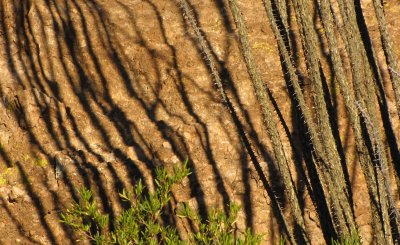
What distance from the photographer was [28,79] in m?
7.43

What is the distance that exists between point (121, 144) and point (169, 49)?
61.8 inches

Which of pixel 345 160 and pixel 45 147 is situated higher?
pixel 45 147

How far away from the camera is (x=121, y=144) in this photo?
686 cm

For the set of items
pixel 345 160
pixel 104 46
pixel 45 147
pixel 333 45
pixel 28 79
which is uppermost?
pixel 104 46

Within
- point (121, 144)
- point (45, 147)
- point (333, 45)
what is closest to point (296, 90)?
point (333, 45)

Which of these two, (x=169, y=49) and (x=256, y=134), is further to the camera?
(x=169, y=49)

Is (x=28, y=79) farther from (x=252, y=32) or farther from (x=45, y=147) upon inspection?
(x=252, y=32)

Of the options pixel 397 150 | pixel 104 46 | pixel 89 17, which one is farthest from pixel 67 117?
pixel 397 150

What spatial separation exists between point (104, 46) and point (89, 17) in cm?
59

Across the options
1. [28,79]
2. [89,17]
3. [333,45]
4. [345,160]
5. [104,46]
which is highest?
[89,17]

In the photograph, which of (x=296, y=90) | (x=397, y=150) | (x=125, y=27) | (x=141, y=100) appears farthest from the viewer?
(x=125, y=27)

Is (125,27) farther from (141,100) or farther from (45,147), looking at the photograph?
(45,147)

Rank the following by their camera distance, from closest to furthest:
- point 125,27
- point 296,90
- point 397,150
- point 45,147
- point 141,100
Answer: point 296,90 → point 397,150 → point 45,147 → point 141,100 → point 125,27

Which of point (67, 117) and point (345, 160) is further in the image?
point (67, 117)
